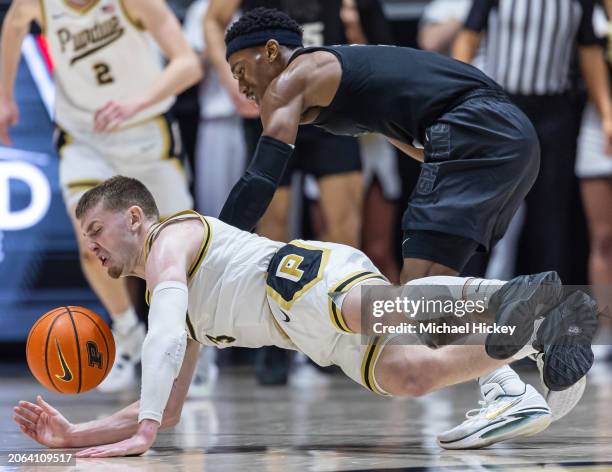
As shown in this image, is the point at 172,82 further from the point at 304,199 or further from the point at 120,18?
the point at 304,199

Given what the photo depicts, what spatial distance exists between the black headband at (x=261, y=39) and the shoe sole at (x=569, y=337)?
4.56 feet

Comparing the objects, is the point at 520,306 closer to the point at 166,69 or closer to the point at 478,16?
the point at 166,69

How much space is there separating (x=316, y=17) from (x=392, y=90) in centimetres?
252

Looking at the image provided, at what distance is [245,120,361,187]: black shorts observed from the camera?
6.43 m

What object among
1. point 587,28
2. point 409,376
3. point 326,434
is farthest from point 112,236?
point 587,28

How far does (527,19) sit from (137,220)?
404 cm

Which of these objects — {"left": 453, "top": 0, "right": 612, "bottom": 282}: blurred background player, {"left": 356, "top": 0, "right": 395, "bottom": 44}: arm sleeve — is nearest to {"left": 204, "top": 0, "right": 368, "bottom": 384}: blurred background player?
{"left": 356, "top": 0, "right": 395, "bottom": 44}: arm sleeve

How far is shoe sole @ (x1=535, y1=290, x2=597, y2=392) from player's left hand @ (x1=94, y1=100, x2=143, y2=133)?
3.29 m

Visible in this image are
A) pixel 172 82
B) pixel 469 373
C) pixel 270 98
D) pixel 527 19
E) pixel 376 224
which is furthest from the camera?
pixel 376 224

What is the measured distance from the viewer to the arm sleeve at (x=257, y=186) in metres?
3.67

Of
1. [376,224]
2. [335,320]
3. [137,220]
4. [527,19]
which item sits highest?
[137,220]

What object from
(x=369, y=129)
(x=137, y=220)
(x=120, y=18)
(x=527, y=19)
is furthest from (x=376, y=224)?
(x=137, y=220)

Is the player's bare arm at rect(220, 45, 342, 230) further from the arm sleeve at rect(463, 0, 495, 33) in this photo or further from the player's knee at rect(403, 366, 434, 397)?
the arm sleeve at rect(463, 0, 495, 33)

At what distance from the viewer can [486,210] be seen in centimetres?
387
